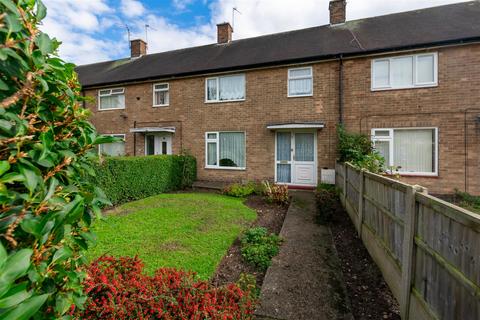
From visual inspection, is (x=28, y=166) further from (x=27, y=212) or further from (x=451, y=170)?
(x=451, y=170)

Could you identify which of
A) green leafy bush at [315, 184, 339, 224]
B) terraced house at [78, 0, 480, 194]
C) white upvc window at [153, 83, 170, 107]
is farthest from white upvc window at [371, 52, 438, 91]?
white upvc window at [153, 83, 170, 107]

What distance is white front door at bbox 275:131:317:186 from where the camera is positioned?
10.3 meters

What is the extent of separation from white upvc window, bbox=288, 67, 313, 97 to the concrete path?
668 cm

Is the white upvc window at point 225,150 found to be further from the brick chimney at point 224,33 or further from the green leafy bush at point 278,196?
the brick chimney at point 224,33

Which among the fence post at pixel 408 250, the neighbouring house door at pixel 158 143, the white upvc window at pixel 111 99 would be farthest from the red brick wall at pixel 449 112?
the white upvc window at pixel 111 99

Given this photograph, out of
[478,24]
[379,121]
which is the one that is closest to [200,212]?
[379,121]

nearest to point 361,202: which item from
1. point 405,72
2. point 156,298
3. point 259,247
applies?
point 259,247

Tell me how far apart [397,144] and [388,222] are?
7.11 m

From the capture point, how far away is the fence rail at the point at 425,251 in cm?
167

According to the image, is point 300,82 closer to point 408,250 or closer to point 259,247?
point 259,247

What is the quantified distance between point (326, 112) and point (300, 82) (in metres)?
1.70

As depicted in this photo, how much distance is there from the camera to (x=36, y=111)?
1.20 metres

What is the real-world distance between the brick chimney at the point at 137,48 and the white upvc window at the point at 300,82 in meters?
11.7

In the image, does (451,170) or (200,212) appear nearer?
(200,212)
